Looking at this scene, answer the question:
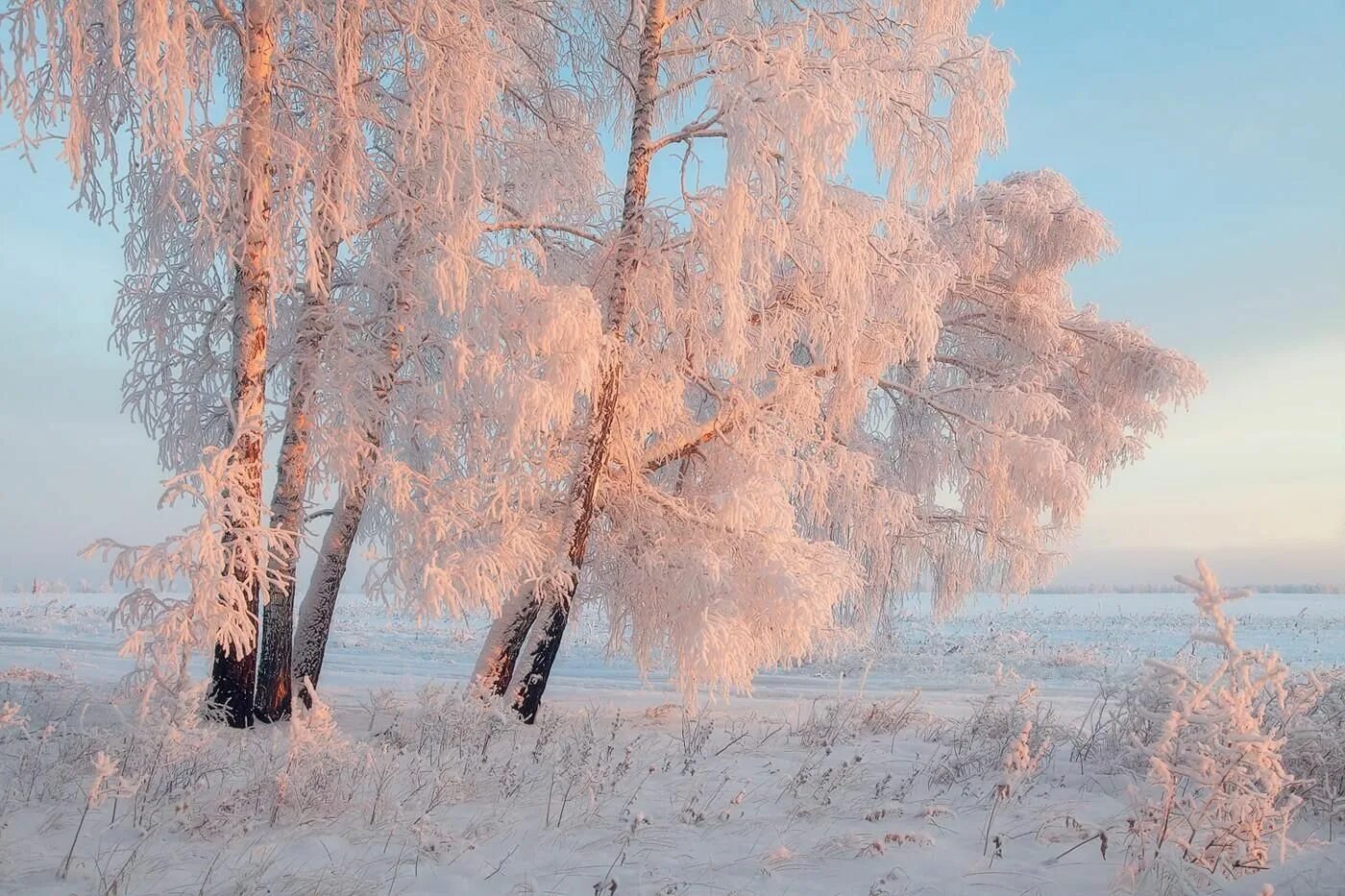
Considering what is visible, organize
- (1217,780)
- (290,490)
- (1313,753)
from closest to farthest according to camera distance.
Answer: (1217,780), (1313,753), (290,490)

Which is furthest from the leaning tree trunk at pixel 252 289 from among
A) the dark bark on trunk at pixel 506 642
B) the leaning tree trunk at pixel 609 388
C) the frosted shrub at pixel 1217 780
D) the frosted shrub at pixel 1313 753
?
the frosted shrub at pixel 1313 753

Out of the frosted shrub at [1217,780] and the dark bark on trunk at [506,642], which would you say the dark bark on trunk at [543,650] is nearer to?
the dark bark on trunk at [506,642]

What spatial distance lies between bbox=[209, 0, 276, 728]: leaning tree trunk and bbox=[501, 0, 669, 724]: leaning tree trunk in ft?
6.79

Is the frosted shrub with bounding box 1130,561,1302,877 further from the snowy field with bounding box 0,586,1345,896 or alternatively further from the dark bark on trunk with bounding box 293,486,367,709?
the dark bark on trunk with bounding box 293,486,367,709

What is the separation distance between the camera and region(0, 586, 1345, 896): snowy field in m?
3.38

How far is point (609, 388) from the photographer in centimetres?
700

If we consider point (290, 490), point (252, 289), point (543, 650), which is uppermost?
point (252, 289)

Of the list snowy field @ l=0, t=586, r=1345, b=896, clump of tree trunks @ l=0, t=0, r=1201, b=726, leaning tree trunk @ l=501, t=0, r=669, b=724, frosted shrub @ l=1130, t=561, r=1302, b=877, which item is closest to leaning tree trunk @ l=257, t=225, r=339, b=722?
clump of tree trunks @ l=0, t=0, r=1201, b=726

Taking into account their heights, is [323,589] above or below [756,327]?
below

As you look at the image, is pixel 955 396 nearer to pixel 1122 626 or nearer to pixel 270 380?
pixel 270 380

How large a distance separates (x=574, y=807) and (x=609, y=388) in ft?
11.7

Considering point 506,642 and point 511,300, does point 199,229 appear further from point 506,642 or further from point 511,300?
point 506,642

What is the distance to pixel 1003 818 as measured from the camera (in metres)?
4.18

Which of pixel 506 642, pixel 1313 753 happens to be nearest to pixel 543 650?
pixel 506 642
